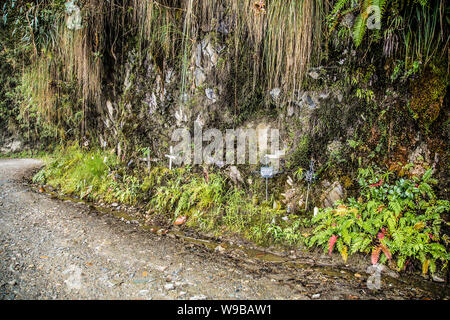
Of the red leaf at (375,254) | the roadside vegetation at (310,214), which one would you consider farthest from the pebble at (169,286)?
the red leaf at (375,254)

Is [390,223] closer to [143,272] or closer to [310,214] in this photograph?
[310,214]

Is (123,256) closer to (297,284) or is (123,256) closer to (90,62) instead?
(297,284)

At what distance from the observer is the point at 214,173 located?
4.17 m

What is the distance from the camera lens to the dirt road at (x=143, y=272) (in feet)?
7.01

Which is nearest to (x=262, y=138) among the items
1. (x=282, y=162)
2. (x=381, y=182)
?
(x=282, y=162)

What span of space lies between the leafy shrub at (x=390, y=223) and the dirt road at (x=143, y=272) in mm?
281

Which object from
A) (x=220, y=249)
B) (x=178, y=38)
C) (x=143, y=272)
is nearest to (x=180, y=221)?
(x=220, y=249)

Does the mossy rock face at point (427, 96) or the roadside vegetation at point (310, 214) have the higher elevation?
the mossy rock face at point (427, 96)

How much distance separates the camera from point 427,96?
9.59 feet

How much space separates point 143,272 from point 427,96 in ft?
11.9

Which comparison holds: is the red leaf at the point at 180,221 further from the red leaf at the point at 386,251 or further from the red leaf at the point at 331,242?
the red leaf at the point at 386,251

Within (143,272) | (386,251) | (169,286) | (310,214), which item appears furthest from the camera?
(310,214)

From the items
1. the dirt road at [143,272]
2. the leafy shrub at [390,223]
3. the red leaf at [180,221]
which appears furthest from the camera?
the red leaf at [180,221]
